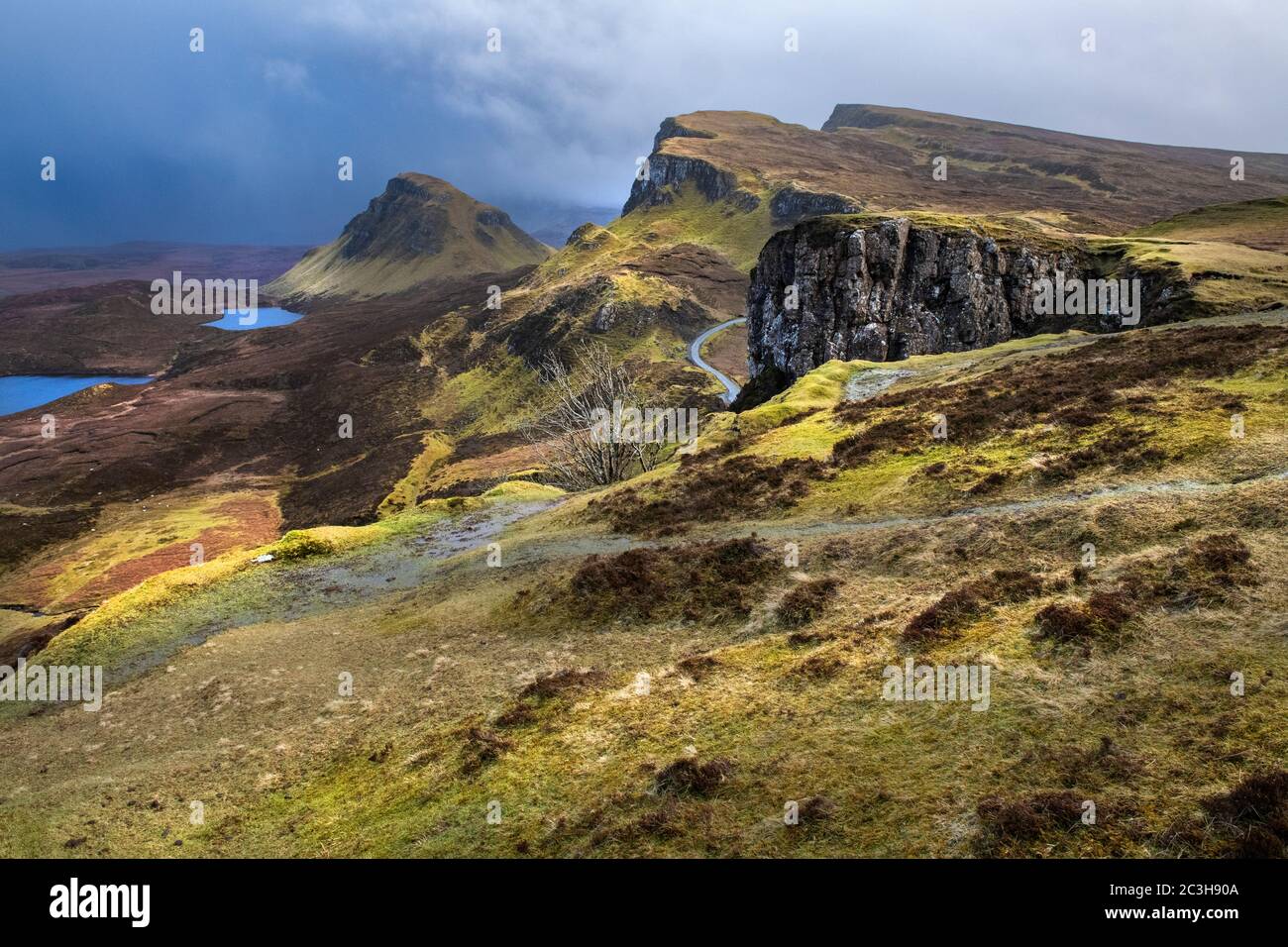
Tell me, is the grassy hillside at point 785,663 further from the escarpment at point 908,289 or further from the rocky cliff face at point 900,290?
the rocky cliff face at point 900,290

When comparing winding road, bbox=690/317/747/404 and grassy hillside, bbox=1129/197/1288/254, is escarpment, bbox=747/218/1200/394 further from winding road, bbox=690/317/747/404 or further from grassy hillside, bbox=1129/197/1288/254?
winding road, bbox=690/317/747/404

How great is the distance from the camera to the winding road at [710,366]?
125375mm

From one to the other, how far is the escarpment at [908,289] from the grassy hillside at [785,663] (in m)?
41.2

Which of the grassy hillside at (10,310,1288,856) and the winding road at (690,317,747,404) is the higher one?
the winding road at (690,317,747,404)

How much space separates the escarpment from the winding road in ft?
75.9

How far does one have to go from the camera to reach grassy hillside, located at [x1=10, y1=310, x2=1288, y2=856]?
12016mm

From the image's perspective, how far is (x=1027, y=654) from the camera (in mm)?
15523

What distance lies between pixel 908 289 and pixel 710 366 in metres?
65.2

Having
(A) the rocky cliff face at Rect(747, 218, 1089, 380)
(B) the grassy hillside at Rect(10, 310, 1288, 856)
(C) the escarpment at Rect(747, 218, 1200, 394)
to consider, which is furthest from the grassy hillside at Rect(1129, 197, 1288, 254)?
(B) the grassy hillside at Rect(10, 310, 1288, 856)

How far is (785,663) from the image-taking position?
19234 millimetres

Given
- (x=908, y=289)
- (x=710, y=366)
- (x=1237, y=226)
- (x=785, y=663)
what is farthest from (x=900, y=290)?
(x=785, y=663)
